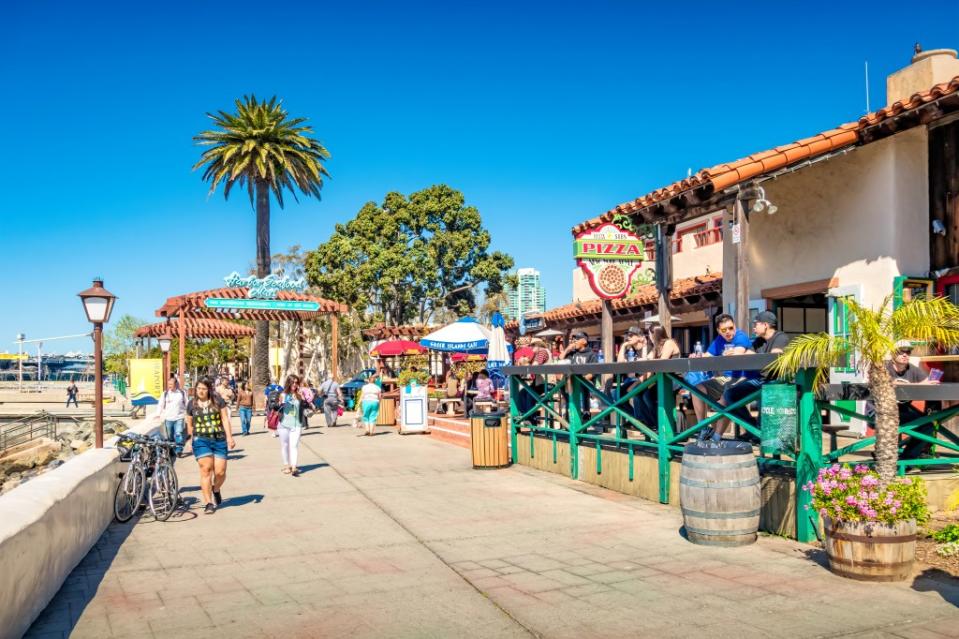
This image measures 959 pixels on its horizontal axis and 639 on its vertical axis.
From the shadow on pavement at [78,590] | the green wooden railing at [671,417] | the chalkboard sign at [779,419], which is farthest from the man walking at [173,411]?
the chalkboard sign at [779,419]

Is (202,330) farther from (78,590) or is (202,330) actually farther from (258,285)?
(78,590)

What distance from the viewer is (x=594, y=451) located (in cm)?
1084

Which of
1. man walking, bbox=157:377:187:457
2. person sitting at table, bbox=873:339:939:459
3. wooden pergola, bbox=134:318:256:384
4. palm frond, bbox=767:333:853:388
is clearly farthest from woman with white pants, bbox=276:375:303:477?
wooden pergola, bbox=134:318:256:384

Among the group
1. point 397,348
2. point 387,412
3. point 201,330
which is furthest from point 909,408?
point 201,330

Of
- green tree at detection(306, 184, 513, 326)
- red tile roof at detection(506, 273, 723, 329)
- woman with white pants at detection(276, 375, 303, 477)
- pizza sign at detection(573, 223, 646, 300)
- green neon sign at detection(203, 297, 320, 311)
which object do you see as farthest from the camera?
green tree at detection(306, 184, 513, 326)

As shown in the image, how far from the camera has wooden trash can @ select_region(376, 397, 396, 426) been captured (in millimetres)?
22656

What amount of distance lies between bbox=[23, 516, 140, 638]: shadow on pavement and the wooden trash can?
14.0m

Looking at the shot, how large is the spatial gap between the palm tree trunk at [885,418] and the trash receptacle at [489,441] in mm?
6975

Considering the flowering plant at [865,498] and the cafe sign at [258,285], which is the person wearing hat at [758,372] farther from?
the cafe sign at [258,285]

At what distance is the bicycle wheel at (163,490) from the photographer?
9.46 metres

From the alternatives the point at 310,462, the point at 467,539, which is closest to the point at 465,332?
the point at 310,462

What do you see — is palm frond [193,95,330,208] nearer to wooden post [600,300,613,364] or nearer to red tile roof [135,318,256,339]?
red tile roof [135,318,256,339]

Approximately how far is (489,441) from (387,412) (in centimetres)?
Result: 1036

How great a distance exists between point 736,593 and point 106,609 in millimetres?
4485
